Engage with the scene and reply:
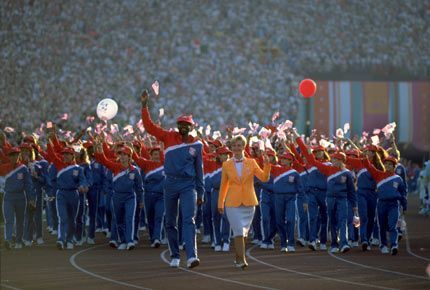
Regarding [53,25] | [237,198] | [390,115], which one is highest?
[53,25]

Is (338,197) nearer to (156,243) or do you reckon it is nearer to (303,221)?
(303,221)

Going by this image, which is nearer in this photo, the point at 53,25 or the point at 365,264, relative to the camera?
the point at 365,264

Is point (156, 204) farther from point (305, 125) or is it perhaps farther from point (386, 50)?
A: point (386, 50)

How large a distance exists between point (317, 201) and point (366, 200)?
806 mm

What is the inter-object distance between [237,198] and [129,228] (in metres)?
4.01

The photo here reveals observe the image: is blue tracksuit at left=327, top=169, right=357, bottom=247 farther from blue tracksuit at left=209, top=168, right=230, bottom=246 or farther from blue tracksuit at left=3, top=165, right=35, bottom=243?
blue tracksuit at left=3, top=165, right=35, bottom=243

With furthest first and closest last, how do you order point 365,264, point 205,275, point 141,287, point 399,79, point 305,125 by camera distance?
1. point 399,79
2. point 305,125
3. point 365,264
4. point 205,275
5. point 141,287

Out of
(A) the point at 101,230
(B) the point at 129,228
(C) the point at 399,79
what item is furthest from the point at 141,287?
(C) the point at 399,79

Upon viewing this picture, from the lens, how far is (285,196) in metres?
18.9

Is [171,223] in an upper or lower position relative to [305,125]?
lower

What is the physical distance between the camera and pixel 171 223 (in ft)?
50.2

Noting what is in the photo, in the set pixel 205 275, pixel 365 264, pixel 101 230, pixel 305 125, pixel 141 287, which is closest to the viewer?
pixel 141 287

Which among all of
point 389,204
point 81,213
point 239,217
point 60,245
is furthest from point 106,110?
point 239,217

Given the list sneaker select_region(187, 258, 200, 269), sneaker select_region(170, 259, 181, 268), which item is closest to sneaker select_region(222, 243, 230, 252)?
sneaker select_region(170, 259, 181, 268)
